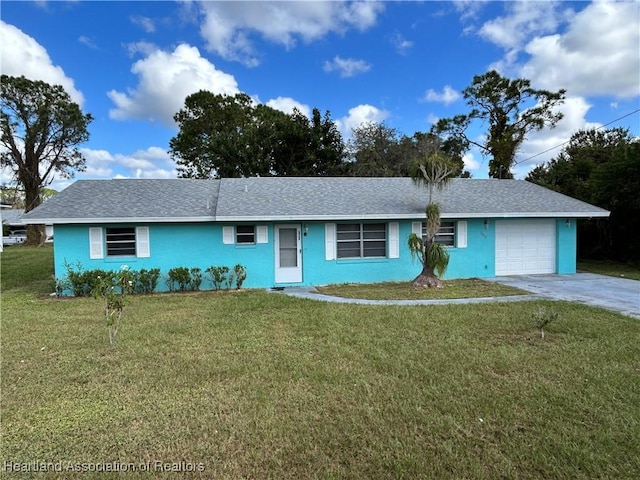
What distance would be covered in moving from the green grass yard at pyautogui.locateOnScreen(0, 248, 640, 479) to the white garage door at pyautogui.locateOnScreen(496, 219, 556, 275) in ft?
19.6

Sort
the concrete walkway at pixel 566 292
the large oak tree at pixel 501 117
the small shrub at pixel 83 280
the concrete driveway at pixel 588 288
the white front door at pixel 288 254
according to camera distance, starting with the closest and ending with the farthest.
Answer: the concrete driveway at pixel 588 288
the concrete walkway at pixel 566 292
the small shrub at pixel 83 280
the white front door at pixel 288 254
the large oak tree at pixel 501 117

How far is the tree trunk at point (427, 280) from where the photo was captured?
1088cm

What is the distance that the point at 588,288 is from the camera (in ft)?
34.6

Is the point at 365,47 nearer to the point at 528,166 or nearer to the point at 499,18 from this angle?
the point at 499,18

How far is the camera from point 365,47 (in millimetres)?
16469

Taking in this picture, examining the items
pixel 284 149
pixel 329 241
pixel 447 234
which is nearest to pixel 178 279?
pixel 329 241

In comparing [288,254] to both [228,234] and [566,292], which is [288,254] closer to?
[228,234]

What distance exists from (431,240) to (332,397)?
7893 millimetres

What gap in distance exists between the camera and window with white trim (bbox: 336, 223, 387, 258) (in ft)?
40.3

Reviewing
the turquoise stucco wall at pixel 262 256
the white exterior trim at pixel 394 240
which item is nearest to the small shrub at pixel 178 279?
the turquoise stucco wall at pixel 262 256

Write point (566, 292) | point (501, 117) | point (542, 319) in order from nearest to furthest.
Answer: point (542, 319), point (566, 292), point (501, 117)

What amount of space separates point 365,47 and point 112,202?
1234 centimetres

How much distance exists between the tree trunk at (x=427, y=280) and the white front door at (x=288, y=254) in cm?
370

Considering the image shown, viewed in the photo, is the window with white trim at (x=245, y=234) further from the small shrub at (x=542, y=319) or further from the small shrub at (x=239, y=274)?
the small shrub at (x=542, y=319)
